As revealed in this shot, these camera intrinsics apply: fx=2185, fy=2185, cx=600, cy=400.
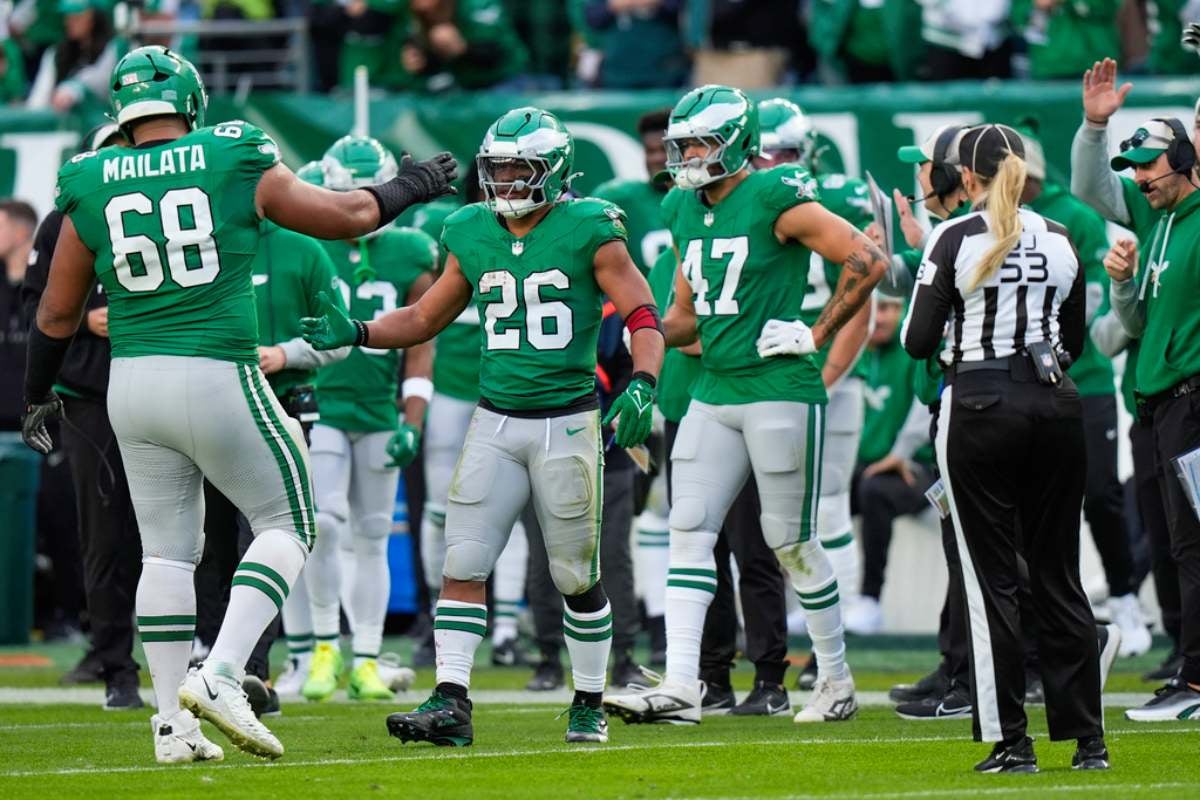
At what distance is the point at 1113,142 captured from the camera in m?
11.8

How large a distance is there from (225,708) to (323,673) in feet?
9.19

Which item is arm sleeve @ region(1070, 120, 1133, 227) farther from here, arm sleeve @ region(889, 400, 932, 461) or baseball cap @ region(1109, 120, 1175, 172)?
arm sleeve @ region(889, 400, 932, 461)

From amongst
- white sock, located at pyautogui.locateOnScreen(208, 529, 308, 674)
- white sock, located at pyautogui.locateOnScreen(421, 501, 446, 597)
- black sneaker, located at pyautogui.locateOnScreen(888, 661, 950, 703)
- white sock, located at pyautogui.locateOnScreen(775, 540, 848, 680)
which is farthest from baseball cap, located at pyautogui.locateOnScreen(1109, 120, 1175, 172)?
white sock, located at pyautogui.locateOnScreen(421, 501, 446, 597)

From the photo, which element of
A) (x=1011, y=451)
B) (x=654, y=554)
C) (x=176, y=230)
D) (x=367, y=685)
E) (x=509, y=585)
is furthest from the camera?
(x=509, y=585)

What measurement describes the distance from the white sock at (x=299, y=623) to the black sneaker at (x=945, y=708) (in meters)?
2.52

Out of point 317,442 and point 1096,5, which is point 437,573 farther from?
point 1096,5

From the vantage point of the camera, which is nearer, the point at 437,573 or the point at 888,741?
the point at 888,741

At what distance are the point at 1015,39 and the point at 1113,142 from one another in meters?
1.93

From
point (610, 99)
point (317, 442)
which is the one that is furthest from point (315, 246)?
point (610, 99)

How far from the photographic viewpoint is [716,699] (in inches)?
334

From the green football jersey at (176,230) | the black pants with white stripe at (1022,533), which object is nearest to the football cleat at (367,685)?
the green football jersey at (176,230)

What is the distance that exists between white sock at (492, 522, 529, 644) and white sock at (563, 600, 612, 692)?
3.38m

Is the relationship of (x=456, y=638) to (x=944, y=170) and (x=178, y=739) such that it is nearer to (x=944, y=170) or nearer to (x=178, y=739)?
(x=178, y=739)

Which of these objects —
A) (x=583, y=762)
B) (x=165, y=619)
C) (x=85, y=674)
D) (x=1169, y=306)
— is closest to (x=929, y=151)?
(x=1169, y=306)
